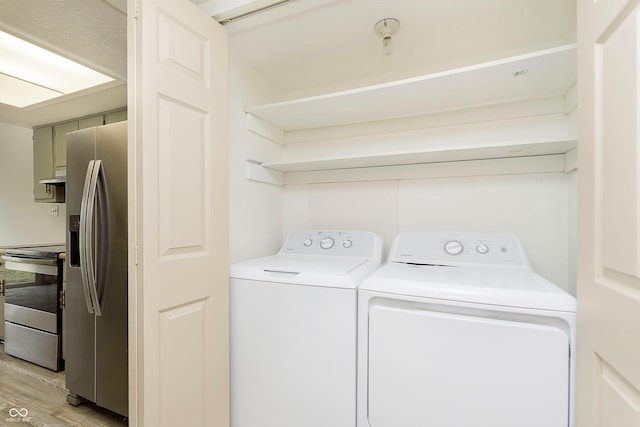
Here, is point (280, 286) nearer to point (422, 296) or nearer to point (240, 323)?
point (240, 323)

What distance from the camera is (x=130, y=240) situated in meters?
1.08

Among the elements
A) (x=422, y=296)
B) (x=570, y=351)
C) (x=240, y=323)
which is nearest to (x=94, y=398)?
(x=240, y=323)

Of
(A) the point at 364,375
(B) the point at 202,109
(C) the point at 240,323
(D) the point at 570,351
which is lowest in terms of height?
(A) the point at 364,375

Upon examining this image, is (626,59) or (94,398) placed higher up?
(626,59)

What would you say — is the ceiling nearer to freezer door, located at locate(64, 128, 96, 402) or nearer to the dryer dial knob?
freezer door, located at locate(64, 128, 96, 402)

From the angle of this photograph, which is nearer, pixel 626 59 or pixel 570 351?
pixel 626 59

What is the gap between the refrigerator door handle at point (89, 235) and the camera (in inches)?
66.8

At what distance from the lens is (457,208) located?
181cm

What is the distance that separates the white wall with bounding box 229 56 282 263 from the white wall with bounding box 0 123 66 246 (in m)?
3.02

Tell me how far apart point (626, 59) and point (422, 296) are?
0.85m

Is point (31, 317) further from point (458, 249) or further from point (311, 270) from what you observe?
point (458, 249)

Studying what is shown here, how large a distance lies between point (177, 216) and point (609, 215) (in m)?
1.35

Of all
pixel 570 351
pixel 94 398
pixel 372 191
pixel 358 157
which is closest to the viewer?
pixel 570 351

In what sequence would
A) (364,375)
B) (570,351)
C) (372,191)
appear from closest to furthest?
(570,351) < (364,375) < (372,191)
